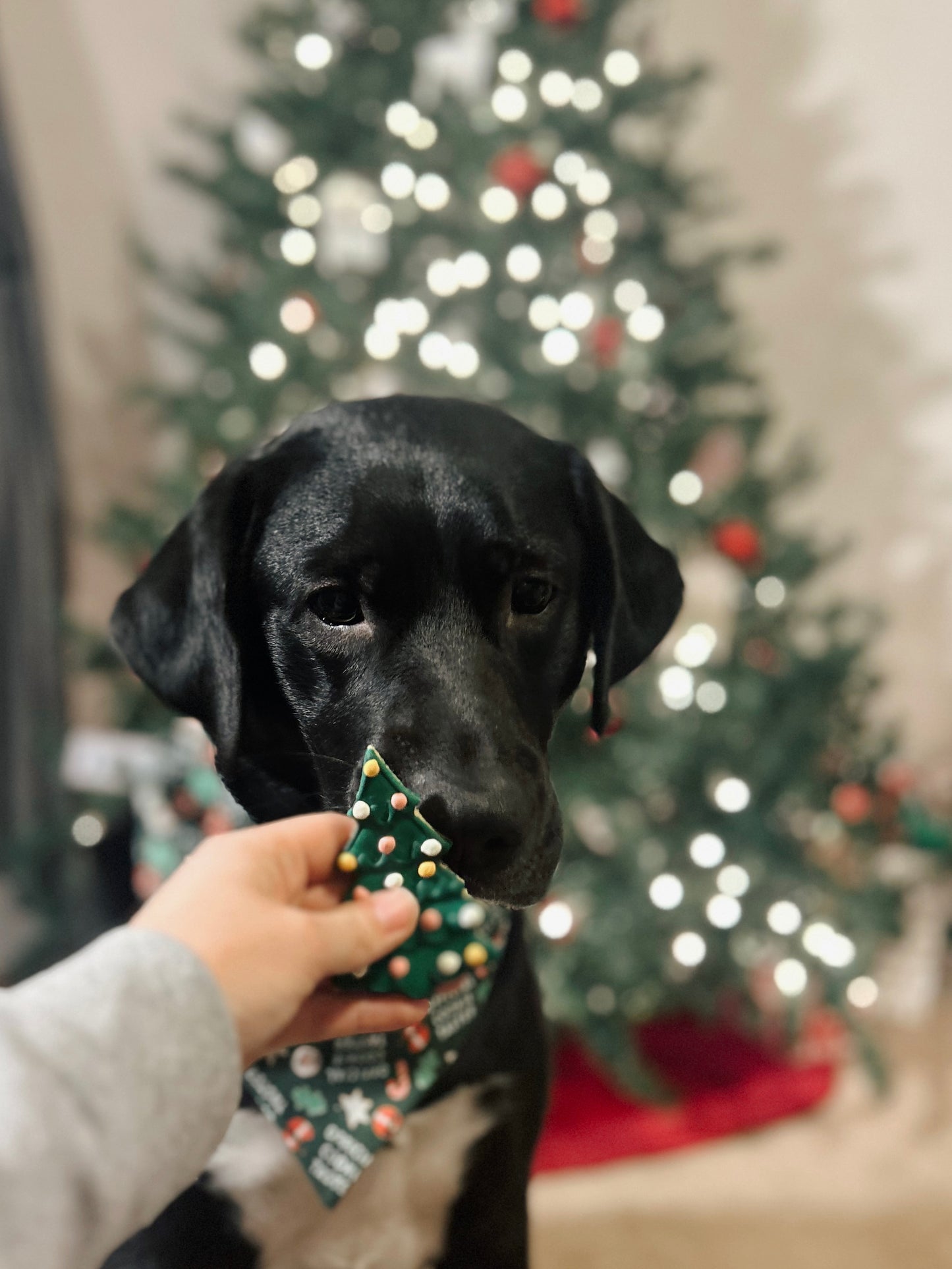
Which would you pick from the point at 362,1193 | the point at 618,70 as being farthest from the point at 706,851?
the point at 618,70

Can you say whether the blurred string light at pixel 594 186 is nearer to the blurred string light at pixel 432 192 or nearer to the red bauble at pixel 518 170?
the red bauble at pixel 518 170

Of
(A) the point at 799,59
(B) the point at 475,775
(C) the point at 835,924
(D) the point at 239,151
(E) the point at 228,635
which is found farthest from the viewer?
(A) the point at 799,59

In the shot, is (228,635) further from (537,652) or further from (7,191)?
(7,191)

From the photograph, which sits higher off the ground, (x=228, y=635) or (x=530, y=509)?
(x=530, y=509)

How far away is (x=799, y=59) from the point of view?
9.90 feet

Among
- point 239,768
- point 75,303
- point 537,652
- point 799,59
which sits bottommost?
point 239,768

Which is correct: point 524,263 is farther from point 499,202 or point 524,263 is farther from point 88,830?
point 88,830

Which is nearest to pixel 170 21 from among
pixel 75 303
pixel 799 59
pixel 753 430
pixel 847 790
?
pixel 75 303

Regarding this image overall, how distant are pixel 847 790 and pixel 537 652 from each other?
5.21 ft

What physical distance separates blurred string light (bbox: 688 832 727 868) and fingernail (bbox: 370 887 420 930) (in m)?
1.59

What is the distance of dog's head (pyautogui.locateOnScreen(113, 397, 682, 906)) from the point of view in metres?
0.87

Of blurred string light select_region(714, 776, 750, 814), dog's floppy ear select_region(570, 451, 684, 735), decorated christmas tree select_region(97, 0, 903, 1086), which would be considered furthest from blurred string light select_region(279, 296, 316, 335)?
dog's floppy ear select_region(570, 451, 684, 735)

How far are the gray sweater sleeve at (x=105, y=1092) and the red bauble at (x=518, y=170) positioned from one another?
2115 mm

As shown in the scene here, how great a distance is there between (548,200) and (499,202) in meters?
0.11
